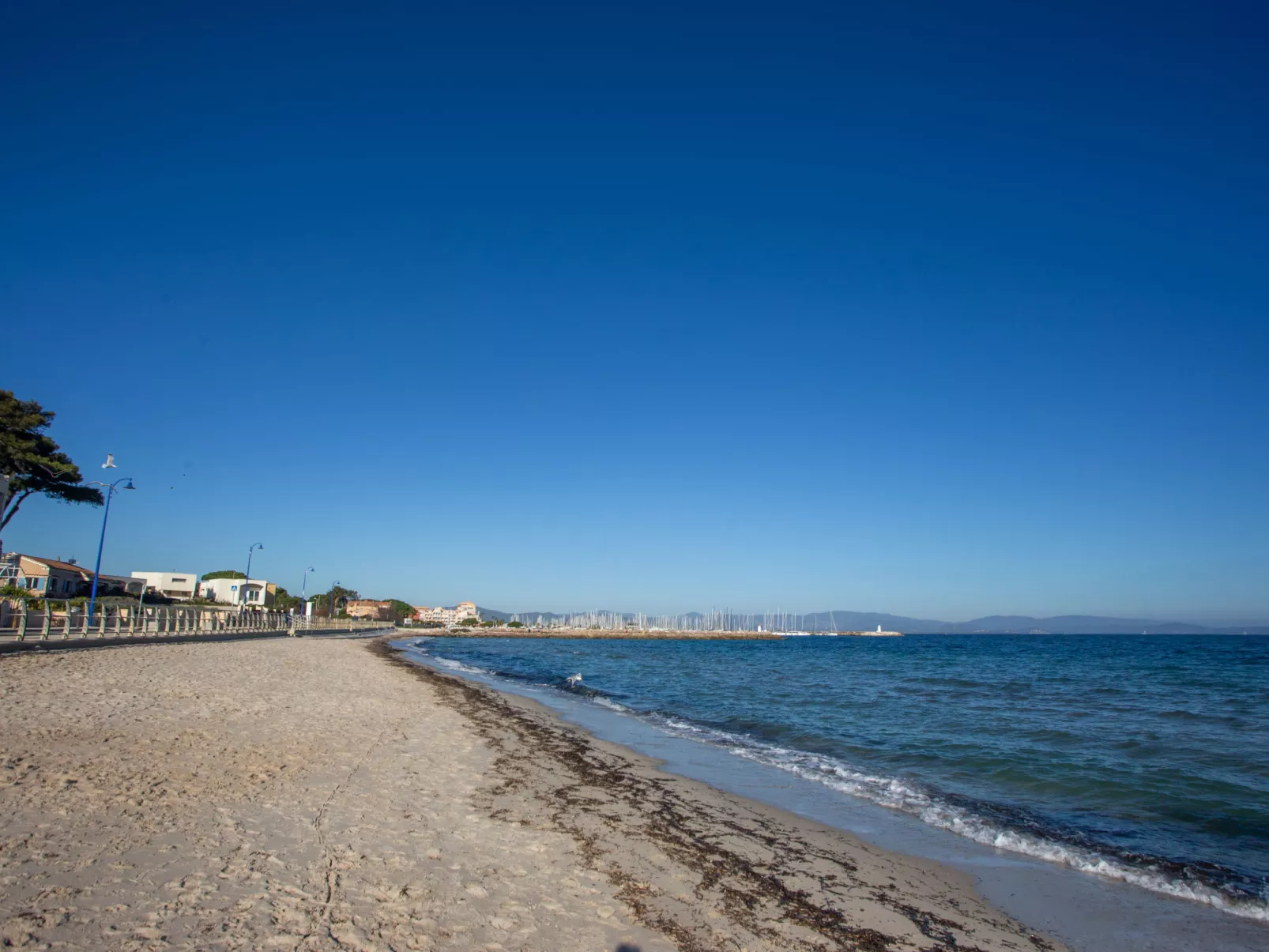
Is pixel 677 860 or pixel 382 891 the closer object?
pixel 382 891

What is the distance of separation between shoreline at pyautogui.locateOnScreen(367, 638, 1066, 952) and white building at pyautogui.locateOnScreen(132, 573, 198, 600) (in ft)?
292

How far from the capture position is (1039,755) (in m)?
13.9

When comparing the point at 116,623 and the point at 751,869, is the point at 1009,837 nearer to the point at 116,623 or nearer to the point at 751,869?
the point at 751,869

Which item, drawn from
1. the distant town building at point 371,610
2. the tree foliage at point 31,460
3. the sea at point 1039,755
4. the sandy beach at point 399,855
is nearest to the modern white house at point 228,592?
the distant town building at point 371,610

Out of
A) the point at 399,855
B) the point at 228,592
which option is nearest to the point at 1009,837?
the point at 399,855

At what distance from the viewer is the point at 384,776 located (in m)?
8.94

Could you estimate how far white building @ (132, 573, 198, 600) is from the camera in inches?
3250

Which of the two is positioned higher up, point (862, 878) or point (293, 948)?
point (293, 948)

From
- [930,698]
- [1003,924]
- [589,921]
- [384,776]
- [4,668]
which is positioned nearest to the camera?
[589,921]

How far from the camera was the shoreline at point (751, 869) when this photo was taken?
5398 millimetres

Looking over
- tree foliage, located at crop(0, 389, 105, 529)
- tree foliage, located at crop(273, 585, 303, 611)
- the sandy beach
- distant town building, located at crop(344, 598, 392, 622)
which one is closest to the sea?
the sandy beach

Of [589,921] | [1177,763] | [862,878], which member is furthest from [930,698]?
[589,921]

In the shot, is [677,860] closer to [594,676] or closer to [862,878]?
[862,878]

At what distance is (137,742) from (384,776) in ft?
11.2
